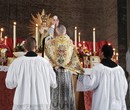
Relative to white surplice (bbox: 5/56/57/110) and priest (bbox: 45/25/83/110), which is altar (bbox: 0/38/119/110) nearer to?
priest (bbox: 45/25/83/110)

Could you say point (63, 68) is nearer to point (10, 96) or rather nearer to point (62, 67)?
point (62, 67)

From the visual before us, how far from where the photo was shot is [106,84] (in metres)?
6.75

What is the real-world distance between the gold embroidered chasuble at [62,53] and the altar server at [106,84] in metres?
0.96

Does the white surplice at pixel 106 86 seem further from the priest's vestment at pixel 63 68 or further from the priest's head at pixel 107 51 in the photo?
the priest's vestment at pixel 63 68

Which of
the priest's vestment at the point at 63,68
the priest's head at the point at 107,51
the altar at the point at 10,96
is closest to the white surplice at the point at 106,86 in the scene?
the priest's head at the point at 107,51

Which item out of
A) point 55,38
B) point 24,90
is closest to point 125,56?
point 55,38

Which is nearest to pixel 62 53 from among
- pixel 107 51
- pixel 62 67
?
pixel 62 67

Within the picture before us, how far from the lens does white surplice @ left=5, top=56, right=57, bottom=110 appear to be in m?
6.54

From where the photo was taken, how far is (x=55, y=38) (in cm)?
789

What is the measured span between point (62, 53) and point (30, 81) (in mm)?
1314

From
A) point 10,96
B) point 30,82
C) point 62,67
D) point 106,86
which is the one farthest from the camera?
point 10,96

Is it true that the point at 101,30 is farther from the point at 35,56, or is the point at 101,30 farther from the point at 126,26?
the point at 35,56

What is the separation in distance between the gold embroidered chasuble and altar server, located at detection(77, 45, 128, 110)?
96 centimetres

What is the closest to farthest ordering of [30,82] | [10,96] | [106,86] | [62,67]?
1. [30,82]
2. [106,86]
3. [62,67]
4. [10,96]
